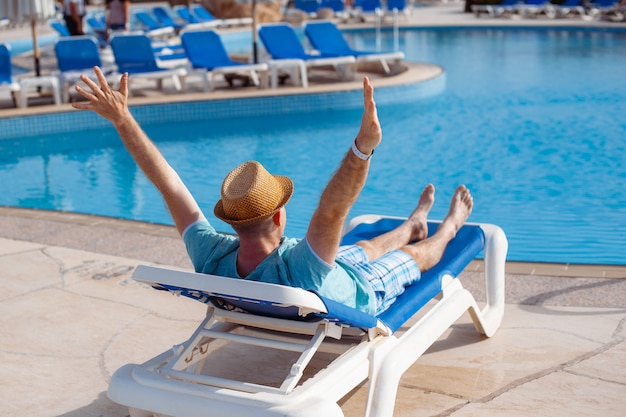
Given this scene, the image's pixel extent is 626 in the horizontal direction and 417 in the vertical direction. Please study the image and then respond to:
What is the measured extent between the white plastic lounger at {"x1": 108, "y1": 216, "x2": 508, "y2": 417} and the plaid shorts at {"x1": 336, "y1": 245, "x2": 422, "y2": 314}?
0.05m

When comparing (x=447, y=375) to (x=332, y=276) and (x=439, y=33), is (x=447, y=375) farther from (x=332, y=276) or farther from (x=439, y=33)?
(x=439, y=33)

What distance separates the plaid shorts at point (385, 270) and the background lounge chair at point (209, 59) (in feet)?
25.8

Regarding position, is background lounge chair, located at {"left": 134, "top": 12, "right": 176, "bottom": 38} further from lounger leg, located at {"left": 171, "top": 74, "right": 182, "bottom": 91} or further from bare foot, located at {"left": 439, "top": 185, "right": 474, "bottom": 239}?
bare foot, located at {"left": 439, "top": 185, "right": 474, "bottom": 239}

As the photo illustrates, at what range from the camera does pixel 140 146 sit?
299 centimetres

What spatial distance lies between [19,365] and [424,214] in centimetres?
181

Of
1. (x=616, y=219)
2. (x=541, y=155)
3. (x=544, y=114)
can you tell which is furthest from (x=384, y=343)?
(x=544, y=114)

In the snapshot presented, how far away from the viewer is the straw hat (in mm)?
2588

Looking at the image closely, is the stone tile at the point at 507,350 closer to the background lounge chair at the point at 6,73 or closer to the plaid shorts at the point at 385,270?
the plaid shorts at the point at 385,270

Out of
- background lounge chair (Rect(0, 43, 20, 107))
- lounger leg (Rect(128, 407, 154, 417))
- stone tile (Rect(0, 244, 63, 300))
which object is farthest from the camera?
background lounge chair (Rect(0, 43, 20, 107))

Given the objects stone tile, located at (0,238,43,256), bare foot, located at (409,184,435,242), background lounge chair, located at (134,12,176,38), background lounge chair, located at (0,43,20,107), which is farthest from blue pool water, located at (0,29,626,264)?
background lounge chair, located at (134,12,176,38)

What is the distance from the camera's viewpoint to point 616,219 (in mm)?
6277

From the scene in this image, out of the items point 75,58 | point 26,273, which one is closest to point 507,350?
point 26,273

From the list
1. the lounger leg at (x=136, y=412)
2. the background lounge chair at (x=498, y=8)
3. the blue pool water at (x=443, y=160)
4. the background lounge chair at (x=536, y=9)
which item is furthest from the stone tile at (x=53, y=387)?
the background lounge chair at (x=498, y=8)

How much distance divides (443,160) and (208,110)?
11.1 ft
